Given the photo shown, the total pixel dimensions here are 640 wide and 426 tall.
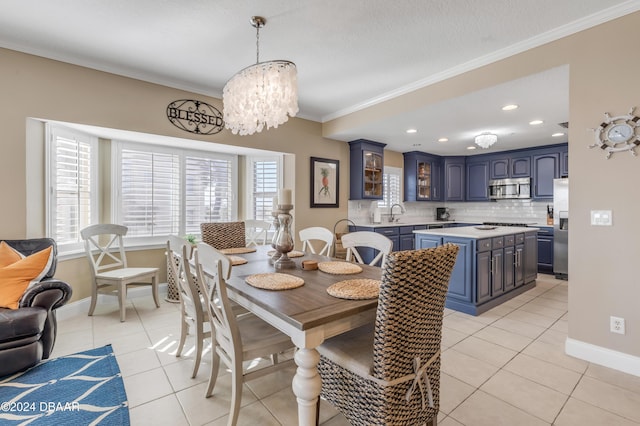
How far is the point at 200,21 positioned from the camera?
2375mm

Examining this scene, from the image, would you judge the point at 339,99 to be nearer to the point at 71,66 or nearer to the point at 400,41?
the point at 400,41

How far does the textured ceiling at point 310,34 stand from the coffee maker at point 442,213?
3730 mm

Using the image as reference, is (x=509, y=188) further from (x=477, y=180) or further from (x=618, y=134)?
(x=618, y=134)

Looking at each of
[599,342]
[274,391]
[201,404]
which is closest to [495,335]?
[599,342]

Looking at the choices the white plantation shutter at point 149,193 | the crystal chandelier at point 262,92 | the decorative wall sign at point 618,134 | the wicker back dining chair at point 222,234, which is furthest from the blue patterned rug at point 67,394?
the decorative wall sign at point 618,134

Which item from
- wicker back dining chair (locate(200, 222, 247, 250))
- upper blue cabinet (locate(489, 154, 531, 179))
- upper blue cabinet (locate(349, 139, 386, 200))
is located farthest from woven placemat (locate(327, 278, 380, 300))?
upper blue cabinet (locate(489, 154, 531, 179))

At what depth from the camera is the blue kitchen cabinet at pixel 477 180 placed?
634cm

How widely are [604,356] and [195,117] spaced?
15.0ft

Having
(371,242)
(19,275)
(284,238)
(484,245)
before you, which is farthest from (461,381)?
(19,275)

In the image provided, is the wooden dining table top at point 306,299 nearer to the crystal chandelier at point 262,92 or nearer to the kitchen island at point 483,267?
the crystal chandelier at point 262,92

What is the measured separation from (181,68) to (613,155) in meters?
3.93

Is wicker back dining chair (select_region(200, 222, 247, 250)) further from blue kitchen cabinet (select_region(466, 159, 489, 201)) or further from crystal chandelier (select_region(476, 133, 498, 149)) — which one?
blue kitchen cabinet (select_region(466, 159, 489, 201))

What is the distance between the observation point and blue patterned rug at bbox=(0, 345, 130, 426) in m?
1.69

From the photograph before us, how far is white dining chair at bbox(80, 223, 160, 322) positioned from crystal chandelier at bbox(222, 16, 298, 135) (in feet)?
7.17
